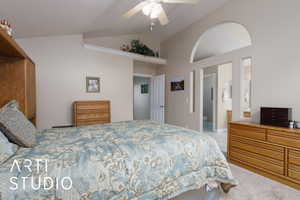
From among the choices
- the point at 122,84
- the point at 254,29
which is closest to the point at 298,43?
the point at 254,29

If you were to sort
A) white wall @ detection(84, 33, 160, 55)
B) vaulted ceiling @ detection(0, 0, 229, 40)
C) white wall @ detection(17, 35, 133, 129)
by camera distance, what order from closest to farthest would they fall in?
vaulted ceiling @ detection(0, 0, 229, 40) → white wall @ detection(17, 35, 133, 129) → white wall @ detection(84, 33, 160, 55)

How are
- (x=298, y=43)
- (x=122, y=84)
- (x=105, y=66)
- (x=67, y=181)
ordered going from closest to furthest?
(x=67, y=181) < (x=298, y=43) < (x=105, y=66) < (x=122, y=84)

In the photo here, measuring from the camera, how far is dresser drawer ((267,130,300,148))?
5.84 ft

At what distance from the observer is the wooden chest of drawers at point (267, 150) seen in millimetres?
1797

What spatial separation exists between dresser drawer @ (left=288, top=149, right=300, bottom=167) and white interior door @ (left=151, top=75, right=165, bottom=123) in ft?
10.8

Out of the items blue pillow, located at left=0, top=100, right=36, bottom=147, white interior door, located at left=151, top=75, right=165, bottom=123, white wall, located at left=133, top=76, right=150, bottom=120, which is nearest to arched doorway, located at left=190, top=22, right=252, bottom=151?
white interior door, located at left=151, top=75, right=165, bottom=123

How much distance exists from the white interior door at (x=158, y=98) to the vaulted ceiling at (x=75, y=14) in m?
1.84

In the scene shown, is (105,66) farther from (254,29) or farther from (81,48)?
(254,29)

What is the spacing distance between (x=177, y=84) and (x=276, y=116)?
263cm

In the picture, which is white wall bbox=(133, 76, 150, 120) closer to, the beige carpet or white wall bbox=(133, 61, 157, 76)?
white wall bbox=(133, 61, 157, 76)

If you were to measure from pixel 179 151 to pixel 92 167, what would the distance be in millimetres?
769

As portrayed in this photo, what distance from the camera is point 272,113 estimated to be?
2.15 meters

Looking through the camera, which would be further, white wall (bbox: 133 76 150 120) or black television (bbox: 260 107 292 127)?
white wall (bbox: 133 76 150 120)

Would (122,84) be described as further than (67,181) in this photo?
Yes
